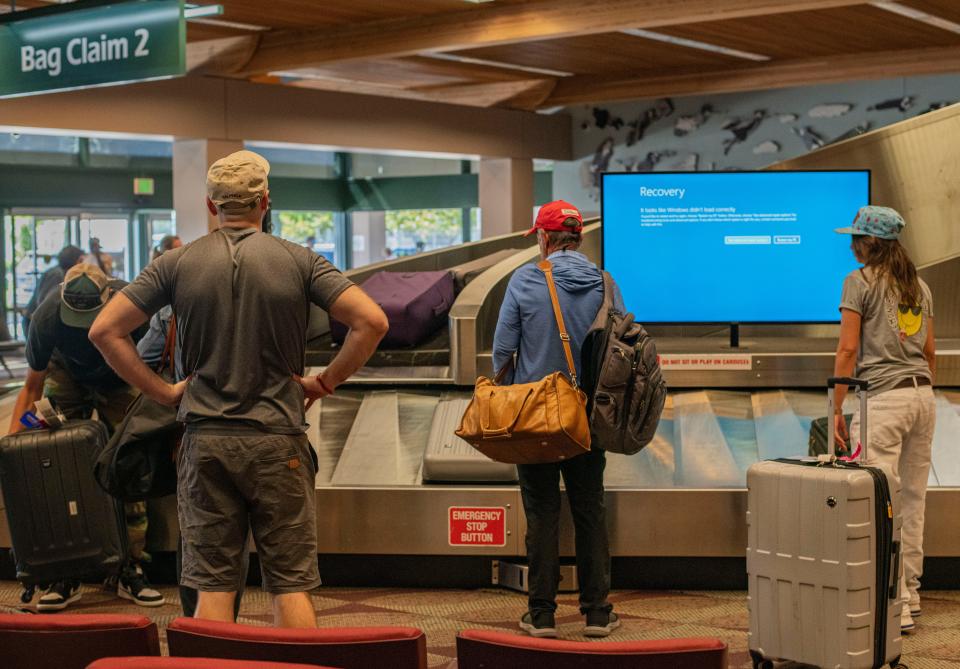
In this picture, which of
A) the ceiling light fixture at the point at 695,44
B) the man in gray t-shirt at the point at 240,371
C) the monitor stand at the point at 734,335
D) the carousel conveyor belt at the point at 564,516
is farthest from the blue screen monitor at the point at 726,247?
the ceiling light fixture at the point at 695,44

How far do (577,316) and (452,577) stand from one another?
4.85ft

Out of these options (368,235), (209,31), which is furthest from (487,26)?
(368,235)

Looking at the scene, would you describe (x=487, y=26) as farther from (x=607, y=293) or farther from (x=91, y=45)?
(x=607, y=293)

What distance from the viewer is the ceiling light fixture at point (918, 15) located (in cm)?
1220

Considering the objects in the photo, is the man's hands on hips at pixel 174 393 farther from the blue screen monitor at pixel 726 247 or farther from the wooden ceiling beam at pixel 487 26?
the wooden ceiling beam at pixel 487 26

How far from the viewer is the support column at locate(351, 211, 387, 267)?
2278 centimetres

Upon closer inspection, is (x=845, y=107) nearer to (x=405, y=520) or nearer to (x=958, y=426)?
(x=958, y=426)

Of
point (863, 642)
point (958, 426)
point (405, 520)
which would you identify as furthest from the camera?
point (958, 426)

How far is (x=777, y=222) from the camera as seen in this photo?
650cm

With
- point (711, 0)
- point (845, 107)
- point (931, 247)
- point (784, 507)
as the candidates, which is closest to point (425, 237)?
point (845, 107)

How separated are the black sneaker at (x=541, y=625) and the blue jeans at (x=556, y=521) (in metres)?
0.02

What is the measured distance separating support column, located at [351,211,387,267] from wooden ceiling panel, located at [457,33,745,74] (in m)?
6.22

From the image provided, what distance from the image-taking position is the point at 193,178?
47.7 ft

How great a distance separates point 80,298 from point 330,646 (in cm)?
327
